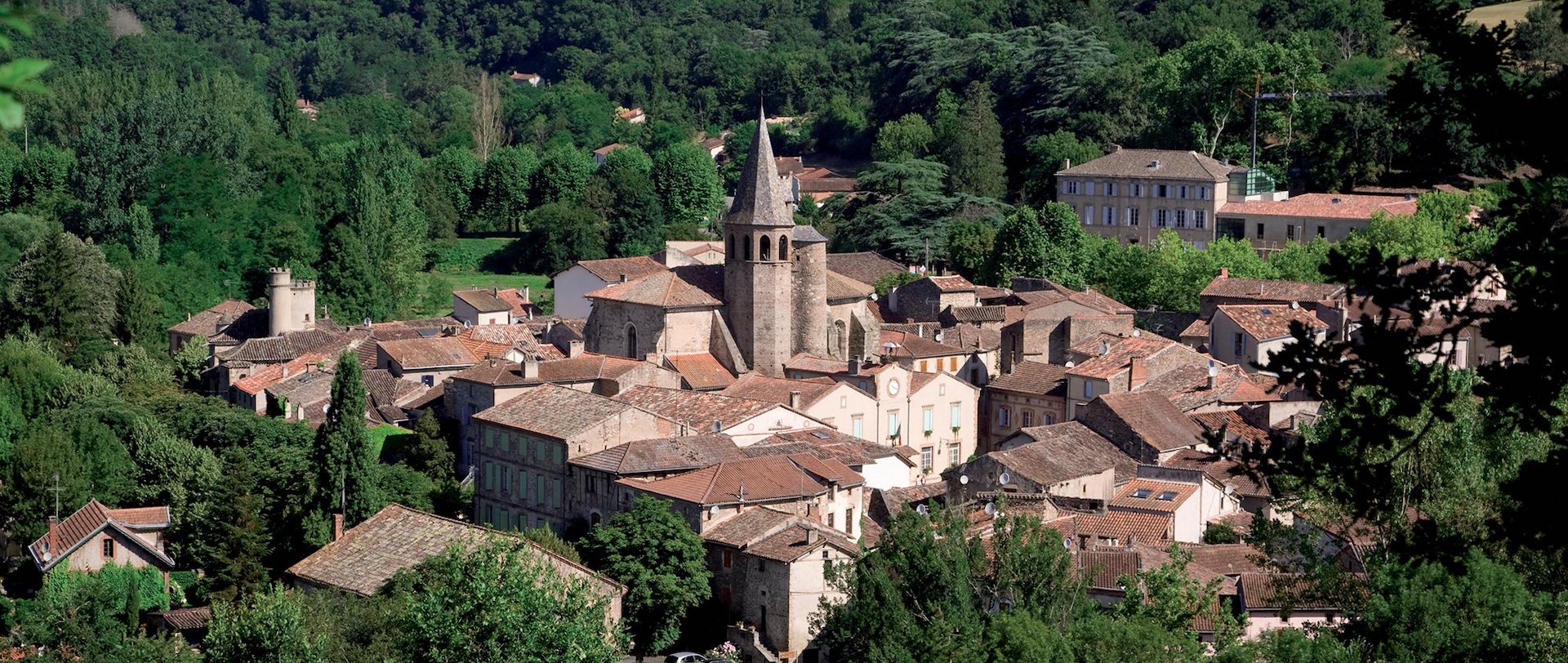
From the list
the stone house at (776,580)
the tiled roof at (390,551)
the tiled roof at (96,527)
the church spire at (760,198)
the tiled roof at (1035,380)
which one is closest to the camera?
the tiled roof at (390,551)

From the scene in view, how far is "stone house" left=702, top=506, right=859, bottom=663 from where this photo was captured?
3438 centimetres


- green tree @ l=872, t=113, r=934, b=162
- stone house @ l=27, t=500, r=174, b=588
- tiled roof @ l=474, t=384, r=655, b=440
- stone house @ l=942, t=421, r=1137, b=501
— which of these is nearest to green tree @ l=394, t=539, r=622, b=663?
stone house @ l=942, t=421, r=1137, b=501

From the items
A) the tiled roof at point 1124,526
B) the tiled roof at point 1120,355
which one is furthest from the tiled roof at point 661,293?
the tiled roof at point 1124,526

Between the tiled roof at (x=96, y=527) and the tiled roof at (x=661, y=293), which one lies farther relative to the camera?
the tiled roof at (x=661, y=293)

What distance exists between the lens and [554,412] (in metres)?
41.8

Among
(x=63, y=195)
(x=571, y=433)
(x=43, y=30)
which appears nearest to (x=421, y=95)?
(x=43, y=30)

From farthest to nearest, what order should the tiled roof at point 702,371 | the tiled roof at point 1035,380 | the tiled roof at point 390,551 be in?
the tiled roof at point 702,371, the tiled roof at point 1035,380, the tiled roof at point 390,551

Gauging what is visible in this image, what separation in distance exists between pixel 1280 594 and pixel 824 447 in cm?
1598

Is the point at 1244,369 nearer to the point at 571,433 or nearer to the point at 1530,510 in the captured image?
the point at 571,433

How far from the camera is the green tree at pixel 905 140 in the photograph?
271ft

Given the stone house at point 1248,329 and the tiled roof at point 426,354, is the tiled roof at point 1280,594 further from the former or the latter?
the tiled roof at point 426,354

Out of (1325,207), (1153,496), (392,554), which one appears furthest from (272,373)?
(1325,207)

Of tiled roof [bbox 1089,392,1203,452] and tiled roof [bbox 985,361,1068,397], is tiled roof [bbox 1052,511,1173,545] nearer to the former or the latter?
tiled roof [bbox 1089,392,1203,452]

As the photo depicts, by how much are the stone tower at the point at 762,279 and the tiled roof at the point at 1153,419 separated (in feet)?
31.0
